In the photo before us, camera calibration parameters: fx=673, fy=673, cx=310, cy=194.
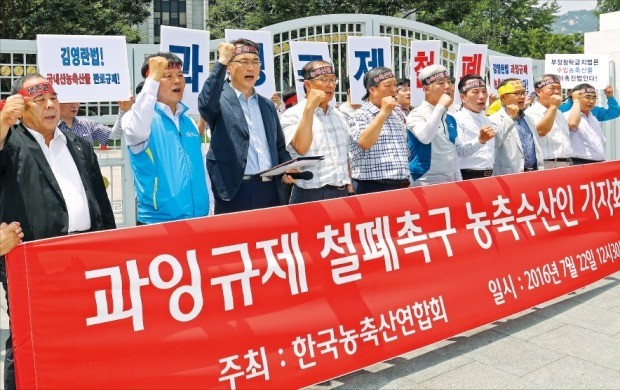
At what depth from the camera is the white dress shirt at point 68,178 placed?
315 cm

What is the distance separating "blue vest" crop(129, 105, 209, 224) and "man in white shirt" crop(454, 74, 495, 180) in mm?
2467

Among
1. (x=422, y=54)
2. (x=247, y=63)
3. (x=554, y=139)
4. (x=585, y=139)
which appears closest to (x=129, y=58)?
(x=247, y=63)

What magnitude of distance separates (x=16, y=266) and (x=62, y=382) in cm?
51

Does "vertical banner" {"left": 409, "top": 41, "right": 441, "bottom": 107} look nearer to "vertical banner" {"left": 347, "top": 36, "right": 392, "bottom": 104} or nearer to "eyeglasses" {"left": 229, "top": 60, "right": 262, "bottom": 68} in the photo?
"vertical banner" {"left": 347, "top": 36, "right": 392, "bottom": 104}

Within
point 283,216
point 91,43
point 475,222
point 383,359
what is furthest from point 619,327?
point 91,43

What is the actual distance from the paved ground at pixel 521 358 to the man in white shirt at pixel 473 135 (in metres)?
1.22

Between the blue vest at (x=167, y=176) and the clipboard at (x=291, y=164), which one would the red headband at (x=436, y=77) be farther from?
the blue vest at (x=167, y=176)

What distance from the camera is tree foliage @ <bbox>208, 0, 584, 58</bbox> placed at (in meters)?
25.5

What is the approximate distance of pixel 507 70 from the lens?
794 cm

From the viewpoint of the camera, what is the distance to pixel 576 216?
5227 mm

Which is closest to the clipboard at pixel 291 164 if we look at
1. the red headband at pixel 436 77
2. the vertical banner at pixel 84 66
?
the red headband at pixel 436 77

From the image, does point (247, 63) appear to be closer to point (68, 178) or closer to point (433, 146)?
point (68, 178)

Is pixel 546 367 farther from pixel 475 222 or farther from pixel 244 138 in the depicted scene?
pixel 244 138

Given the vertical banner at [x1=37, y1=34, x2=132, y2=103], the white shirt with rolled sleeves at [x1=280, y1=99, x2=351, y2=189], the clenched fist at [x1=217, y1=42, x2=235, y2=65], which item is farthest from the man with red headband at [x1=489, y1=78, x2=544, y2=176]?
the vertical banner at [x1=37, y1=34, x2=132, y2=103]
